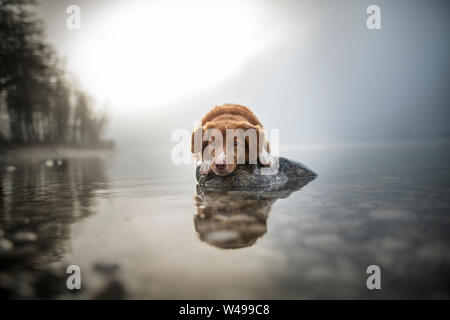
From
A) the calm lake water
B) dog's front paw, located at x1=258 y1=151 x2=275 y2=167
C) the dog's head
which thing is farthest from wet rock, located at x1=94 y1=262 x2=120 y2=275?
dog's front paw, located at x1=258 y1=151 x2=275 y2=167

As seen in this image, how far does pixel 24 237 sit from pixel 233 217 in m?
2.66

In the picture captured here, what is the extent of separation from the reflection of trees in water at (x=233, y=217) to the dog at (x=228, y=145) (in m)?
0.87

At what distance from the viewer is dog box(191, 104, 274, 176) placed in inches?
248

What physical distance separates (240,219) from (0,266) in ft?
8.69

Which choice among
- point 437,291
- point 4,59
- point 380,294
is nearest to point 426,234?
point 437,291

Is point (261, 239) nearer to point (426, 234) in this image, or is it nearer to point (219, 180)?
point (426, 234)

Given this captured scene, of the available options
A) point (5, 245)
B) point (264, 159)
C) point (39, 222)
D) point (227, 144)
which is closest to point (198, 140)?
point (227, 144)

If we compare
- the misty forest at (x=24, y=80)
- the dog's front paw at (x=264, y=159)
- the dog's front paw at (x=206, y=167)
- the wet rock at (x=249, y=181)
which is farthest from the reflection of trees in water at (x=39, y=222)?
the misty forest at (x=24, y=80)

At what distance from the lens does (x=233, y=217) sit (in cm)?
379

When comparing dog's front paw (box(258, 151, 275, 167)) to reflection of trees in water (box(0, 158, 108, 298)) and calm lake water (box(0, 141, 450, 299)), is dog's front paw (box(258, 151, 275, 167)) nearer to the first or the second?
calm lake water (box(0, 141, 450, 299))

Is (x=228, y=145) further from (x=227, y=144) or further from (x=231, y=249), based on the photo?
(x=231, y=249)

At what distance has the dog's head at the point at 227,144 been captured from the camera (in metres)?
6.26
